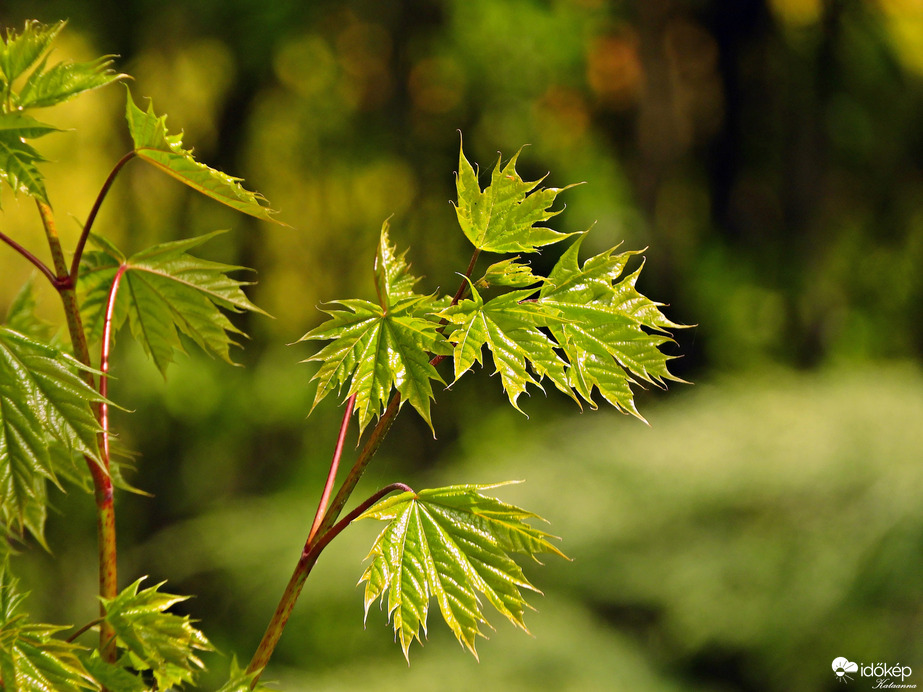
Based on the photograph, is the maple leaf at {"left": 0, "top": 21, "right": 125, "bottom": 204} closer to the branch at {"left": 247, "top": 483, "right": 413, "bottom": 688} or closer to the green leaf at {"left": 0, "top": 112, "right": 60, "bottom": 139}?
the green leaf at {"left": 0, "top": 112, "right": 60, "bottom": 139}

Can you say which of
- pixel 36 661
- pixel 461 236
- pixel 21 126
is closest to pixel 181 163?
pixel 21 126

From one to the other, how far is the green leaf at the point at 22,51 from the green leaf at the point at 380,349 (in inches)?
4.4

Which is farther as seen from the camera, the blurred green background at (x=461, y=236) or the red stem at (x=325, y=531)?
the blurred green background at (x=461, y=236)

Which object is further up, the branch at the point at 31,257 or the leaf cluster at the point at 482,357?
the branch at the point at 31,257

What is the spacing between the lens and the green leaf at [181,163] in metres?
0.25

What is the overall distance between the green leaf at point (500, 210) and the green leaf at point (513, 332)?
2cm

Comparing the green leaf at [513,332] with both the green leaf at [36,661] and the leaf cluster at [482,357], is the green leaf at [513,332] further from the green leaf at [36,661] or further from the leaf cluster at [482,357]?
the green leaf at [36,661]

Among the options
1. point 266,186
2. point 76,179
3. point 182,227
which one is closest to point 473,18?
point 266,186

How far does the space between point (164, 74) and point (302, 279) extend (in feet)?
2.33

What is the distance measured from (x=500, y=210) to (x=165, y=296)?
132 mm

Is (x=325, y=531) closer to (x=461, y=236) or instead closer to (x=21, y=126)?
(x=21, y=126)

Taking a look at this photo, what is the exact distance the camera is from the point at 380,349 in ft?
0.84

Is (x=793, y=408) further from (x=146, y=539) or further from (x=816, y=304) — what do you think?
(x=146, y=539)

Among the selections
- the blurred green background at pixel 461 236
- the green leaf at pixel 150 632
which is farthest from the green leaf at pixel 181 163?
the blurred green background at pixel 461 236
